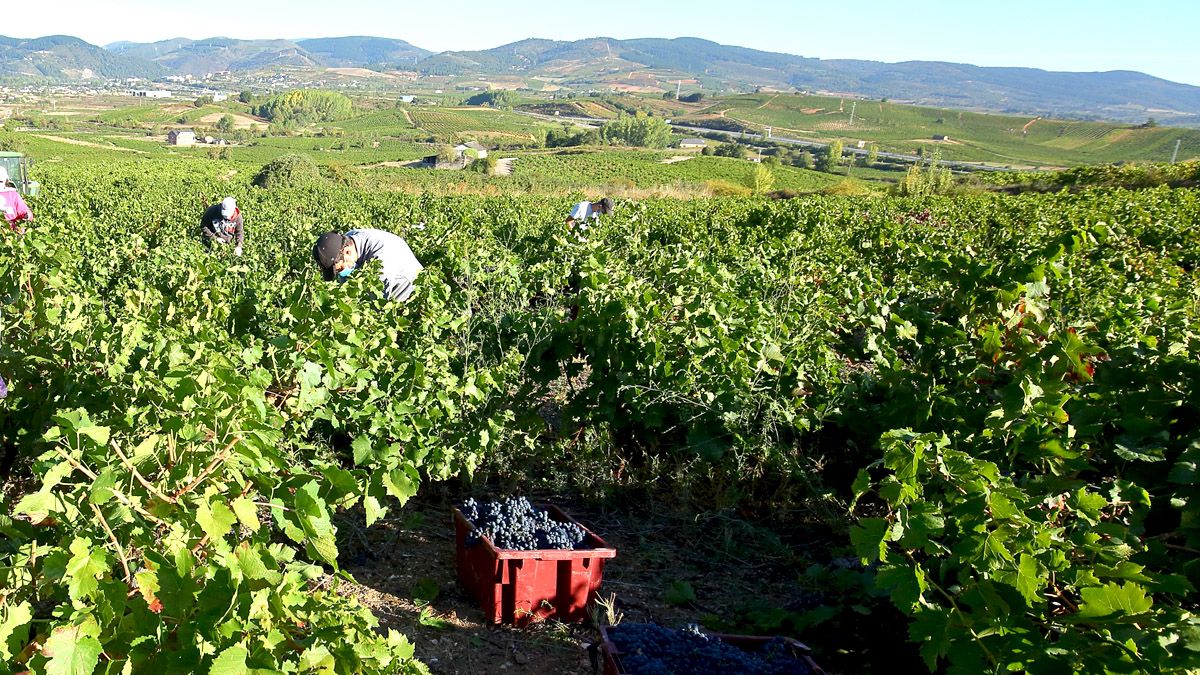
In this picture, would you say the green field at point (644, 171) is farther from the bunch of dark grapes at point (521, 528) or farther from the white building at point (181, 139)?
the bunch of dark grapes at point (521, 528)

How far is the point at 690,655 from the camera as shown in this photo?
2709 millimetres

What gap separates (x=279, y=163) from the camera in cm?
3631

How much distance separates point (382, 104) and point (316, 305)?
150 meters

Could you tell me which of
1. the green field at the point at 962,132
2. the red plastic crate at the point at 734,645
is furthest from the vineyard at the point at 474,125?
the red plastic crate at the point at 734,645

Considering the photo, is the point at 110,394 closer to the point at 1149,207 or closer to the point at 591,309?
the point at 591,309

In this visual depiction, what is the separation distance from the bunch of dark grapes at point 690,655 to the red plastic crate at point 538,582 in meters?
0.49

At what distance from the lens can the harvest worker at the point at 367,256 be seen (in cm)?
553

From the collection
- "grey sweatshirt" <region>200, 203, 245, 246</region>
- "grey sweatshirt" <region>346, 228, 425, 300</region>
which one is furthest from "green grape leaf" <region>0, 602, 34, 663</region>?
"grey sweatshirt" <region>200, 203, 245, 246</region>

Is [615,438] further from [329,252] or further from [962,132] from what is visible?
[962,132]

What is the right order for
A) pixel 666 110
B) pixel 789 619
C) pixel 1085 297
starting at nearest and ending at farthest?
pixel 789 619
pixel 1085 297
pixel 666 110

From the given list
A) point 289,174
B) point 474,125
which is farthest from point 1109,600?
point 474,125

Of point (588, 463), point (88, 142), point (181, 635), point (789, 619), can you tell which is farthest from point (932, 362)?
point (88, 142)

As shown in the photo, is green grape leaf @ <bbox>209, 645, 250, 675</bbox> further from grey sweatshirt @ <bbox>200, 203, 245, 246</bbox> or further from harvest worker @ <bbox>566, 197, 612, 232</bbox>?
harvest worker @ <bbox>566, 197, 612, 232</bbox>

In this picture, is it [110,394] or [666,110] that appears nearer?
[110,394]
